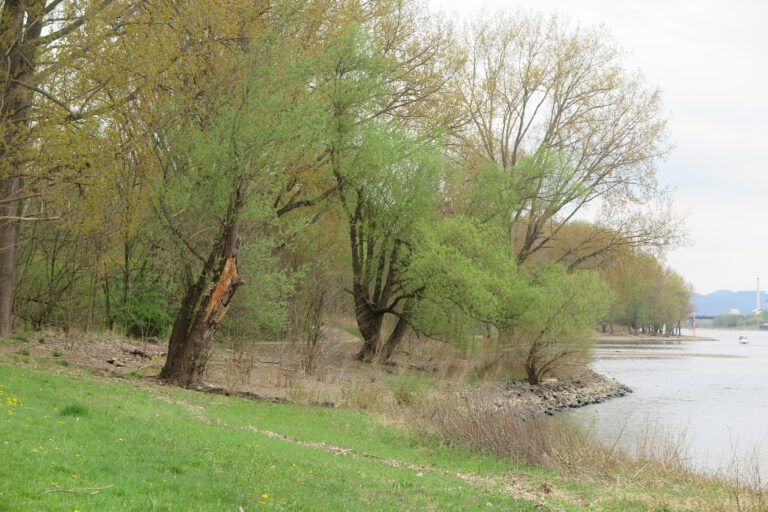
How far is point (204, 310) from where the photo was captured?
61.0ft

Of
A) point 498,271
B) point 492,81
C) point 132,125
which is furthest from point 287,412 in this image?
point 492,81

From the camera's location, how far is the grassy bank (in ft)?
23.6

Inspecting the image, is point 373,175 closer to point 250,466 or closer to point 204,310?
point 204,310

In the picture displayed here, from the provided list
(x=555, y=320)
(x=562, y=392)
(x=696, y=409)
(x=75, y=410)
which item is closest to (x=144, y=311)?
(x=555, y=320)

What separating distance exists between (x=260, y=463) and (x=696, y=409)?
939 inches

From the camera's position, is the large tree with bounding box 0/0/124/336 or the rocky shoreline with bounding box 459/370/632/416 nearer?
the large tree with bounding box 0/0/124/336

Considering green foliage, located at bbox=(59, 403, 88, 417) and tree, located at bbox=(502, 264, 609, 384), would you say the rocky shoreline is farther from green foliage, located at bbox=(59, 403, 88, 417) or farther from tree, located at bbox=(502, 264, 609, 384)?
green foliage, located at bbox=(59, 403, 88, 417)

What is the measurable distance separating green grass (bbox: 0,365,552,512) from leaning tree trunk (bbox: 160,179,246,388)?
133 inches

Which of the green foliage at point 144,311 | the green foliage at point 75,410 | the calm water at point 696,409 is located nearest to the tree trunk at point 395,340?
the calm water at point 696,409

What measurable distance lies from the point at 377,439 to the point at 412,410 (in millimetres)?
2943

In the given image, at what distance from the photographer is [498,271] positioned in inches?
1204

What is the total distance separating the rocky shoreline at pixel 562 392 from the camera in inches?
1107

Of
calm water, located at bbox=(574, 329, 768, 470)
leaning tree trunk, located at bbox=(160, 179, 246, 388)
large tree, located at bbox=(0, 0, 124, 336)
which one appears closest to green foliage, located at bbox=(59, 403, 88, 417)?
large tree, located at bbox=(0, 0, 124, 336)

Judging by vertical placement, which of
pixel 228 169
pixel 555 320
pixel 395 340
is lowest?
pixel 395 340
